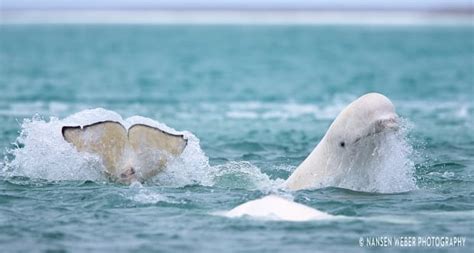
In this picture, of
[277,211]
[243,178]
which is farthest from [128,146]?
[277,211]

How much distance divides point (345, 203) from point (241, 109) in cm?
1821

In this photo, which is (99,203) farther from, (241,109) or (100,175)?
(241,109)

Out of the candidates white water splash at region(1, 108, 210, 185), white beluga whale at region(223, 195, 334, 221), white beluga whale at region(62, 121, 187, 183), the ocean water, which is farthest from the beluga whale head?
white beluga whale at region(62, 121, 187, 183)

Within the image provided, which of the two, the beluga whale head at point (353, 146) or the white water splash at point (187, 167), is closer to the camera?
the beluga whale head at point (353, 146)

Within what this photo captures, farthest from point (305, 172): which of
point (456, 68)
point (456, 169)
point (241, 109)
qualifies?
point (456, 68)

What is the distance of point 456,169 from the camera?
752 inches

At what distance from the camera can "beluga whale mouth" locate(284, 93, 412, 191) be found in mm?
15055

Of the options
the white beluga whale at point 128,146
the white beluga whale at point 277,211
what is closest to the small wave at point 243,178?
the white beluga whale at point 128,146

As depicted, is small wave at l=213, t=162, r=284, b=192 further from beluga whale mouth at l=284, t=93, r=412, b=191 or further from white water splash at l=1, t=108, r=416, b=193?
beluga whale mouth at l=284, t=93, r=412, b=191

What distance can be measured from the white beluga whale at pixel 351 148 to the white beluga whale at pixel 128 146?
1758mm

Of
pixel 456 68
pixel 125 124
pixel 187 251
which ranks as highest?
pixel 456 68

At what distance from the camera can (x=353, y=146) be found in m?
15.2

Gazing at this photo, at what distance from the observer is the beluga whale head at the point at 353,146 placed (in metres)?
15.1

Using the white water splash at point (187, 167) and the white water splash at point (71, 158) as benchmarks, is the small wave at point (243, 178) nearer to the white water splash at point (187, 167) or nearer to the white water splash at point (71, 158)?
the white water splash at point (187, 167)
